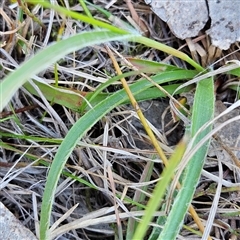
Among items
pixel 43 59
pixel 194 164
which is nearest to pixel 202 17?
pixel 194 164

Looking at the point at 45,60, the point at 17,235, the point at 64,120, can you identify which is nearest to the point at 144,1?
the point at 64,120

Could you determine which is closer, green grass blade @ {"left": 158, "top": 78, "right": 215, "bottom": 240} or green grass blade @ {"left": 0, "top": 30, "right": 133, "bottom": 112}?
green grass blade @ {"left": 0, "top": 30, "right": 133, "bottom": 112}

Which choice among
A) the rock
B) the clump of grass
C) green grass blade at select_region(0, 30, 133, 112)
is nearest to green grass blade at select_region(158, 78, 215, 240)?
the clump of grass

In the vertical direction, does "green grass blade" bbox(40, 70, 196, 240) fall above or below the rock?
below

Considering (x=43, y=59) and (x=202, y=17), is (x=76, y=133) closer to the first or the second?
(x=43, y=59)

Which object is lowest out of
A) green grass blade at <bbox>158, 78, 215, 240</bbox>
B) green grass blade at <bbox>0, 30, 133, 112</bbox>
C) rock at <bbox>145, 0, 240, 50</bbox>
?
green grass blade at <bbox>158, 78, 215, 240</bbox>

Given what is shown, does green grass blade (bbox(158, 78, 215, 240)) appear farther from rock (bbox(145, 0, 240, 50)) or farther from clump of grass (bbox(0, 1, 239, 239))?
rock (bbox(145, 0, 240, 50))

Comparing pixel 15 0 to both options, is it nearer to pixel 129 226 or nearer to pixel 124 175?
pixel 124 175

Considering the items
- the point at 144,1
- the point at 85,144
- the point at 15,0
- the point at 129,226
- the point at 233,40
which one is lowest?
the point at 129,226
